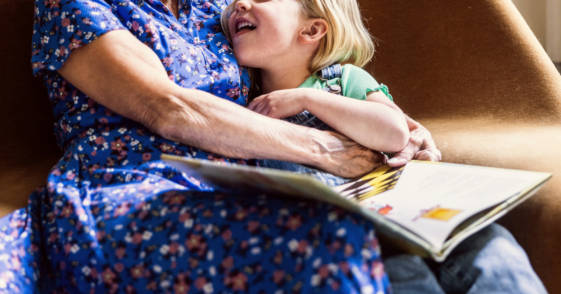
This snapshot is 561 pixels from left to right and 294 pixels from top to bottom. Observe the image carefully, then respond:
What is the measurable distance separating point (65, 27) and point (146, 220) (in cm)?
45

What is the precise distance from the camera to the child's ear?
49.0 inches

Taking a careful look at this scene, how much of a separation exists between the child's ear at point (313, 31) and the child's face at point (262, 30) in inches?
1.5

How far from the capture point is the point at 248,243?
654 mm

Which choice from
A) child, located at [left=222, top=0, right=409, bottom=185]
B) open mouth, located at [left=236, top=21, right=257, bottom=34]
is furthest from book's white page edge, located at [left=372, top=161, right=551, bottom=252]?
open mouth, located at [left=236, top=21, right=257, bottom=34]

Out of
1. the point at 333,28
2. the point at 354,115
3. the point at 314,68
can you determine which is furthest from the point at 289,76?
the point at 354,115

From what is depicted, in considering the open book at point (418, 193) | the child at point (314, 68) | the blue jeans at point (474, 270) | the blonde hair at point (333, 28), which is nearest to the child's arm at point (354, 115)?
the child at point (314, 68)

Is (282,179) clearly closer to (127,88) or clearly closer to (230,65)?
(127,88)

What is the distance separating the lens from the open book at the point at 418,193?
0.61 m

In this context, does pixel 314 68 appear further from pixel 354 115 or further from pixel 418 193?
pixel 418 193

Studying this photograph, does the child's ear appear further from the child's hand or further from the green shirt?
the child's hand

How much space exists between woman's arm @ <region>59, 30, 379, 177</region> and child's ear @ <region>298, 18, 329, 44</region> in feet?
1.28

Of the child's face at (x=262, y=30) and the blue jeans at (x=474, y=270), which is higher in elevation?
the child's face at (x=262, y=30)

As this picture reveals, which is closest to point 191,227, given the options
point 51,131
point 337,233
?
point 337,233

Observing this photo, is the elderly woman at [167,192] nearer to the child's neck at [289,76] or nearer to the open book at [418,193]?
the open book at [418,193]
